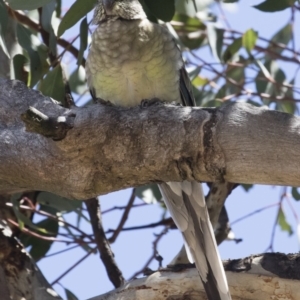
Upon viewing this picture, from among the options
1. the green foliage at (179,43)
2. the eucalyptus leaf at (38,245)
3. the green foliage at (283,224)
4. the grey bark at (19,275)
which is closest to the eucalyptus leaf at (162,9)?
the green foliage at (179,43)

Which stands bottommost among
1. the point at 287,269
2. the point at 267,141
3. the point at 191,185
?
the point at 287,269

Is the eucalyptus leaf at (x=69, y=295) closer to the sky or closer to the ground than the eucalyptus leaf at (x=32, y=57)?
closer to the ground

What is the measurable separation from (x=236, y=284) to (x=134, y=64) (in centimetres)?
96

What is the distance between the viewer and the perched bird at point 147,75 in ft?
8.84

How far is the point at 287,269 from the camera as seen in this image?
2.14 m

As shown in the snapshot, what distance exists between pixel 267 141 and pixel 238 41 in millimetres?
1841

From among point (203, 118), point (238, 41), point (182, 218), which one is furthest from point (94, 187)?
point (238, 41)

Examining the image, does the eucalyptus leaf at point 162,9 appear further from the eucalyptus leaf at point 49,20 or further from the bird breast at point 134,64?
the eucalyptus leaf at point 49,20

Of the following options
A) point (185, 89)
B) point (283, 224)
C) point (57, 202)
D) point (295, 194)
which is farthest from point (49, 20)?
point (283, 224)

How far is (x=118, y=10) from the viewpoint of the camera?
118 inches

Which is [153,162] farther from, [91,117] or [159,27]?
[159,27]

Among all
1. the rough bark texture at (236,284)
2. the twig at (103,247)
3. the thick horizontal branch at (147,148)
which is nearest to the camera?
the thick horizontal branch at (147,148)

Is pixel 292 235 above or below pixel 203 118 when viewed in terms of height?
below

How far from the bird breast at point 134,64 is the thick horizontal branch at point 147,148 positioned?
743 millimetres
